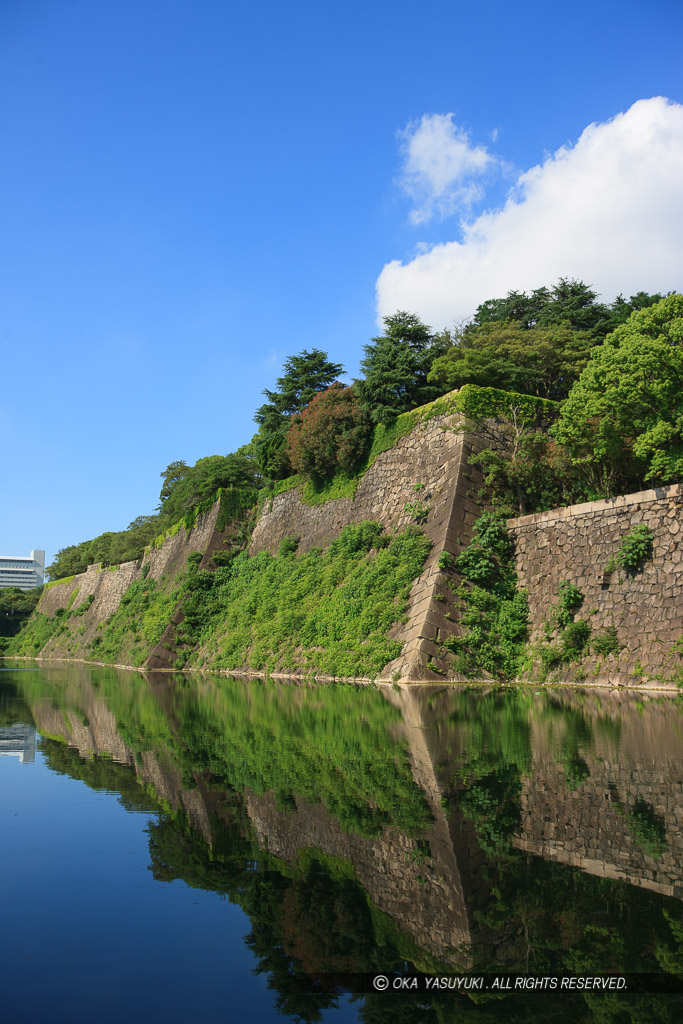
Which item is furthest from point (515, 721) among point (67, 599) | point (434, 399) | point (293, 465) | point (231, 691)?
point (67, 599)

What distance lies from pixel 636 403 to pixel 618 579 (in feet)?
15.3

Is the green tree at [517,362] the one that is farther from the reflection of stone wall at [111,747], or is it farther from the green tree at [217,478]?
the reflection of stone wall at [111,747]

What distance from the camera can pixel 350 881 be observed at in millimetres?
4418

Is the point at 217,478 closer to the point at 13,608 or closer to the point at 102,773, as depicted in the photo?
the point at 102,773

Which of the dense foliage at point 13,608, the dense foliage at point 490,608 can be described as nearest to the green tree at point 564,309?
the dense foliage at point 490,608

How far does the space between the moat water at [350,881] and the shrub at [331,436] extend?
865 inches

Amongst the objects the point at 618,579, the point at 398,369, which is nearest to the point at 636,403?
the point at 618,579

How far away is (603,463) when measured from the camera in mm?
21516

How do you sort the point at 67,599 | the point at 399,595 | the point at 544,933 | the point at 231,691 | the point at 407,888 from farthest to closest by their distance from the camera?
the point at 67,599, the point at 399,595, the point at 231,691, the point at 407,888, the point at 544,933

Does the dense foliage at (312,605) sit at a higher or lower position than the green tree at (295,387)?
lower

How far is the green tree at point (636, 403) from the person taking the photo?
18703mm

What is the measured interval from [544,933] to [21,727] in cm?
1199

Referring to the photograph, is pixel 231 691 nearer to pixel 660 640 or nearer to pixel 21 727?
pixel 21 727

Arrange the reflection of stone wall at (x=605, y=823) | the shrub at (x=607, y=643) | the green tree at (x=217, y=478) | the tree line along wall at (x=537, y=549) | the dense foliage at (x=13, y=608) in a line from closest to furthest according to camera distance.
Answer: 1. the reflection of stone wall at (x=605, y=823)
2. the tree line along wall at (x=537, y=549)
3. the shrub at (x=607, y=643)
4. the green tree at (x=217, y=478)
5. the dense foliage at (x=13, y=608)
